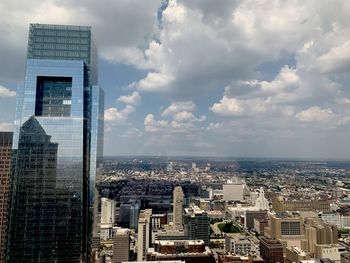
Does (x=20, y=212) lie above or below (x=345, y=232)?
above

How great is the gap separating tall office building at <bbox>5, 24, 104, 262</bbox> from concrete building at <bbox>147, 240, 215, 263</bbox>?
10.6 meters

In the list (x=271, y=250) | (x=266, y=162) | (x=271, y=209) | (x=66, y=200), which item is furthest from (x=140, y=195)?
(x=266, y=162)

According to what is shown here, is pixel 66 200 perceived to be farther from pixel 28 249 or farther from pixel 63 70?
pixel 63 70

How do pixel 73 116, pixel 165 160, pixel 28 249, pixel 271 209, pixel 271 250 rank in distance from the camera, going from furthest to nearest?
pixel 165 160 → pixel 271 209 → pixel 271 250 → pixel 73 116 → pixel 28 249

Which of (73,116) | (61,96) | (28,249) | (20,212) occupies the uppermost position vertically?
(61,96)

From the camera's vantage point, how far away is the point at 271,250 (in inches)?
1745

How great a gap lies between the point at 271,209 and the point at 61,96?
203 feet

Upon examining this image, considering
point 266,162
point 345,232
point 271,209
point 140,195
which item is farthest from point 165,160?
point 266,162

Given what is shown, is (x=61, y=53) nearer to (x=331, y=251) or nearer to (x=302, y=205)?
(x=331, y=251)

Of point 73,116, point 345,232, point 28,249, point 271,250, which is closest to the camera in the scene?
point 28,249

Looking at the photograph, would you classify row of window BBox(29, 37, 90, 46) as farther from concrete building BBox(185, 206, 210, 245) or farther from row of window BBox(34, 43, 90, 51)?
concrete building BBox(185, 206, 210, 245)

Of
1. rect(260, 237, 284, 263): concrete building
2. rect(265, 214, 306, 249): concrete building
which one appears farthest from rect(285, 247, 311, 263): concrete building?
rect(265, 214, 306, 249): concrete building

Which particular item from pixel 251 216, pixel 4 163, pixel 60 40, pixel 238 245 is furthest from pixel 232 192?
pixel 60 40

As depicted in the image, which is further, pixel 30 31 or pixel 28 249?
pixel 30 31
